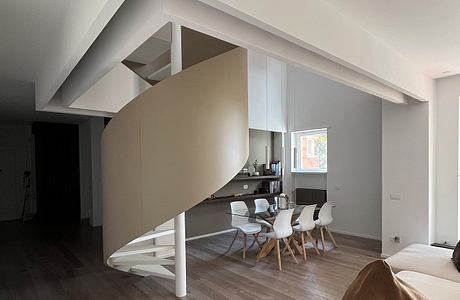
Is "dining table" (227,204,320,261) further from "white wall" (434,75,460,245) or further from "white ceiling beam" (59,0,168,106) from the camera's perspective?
"white ceiling beam" (59,0,168,106)

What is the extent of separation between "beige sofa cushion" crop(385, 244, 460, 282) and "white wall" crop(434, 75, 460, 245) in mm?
1304

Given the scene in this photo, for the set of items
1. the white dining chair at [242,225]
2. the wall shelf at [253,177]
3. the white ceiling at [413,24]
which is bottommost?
the white dining chair at [242,225]

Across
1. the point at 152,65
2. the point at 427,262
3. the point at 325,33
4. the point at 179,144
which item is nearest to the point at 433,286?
the point at 427,262

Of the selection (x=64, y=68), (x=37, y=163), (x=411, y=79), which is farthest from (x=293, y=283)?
(x=37, y=163)

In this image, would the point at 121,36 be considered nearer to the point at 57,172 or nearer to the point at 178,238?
the point at 178,238

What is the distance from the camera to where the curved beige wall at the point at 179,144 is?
2725mm

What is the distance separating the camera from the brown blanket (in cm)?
140

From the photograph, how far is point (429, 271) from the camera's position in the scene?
2900 millimetres

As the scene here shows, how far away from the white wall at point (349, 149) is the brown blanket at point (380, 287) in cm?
478

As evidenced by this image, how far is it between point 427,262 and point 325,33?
267 cm

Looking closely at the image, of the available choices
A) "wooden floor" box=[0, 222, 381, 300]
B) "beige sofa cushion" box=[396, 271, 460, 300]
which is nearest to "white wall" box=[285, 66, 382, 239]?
"wooden floor" box=[0, 222, 381, 300]

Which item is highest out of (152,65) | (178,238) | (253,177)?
(152,65)

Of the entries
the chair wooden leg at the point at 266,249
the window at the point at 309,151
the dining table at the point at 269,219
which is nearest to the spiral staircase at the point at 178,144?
the dining table at the point at 269,219

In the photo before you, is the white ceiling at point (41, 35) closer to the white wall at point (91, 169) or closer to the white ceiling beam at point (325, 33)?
the white ceiling beam at point (325, 33)
